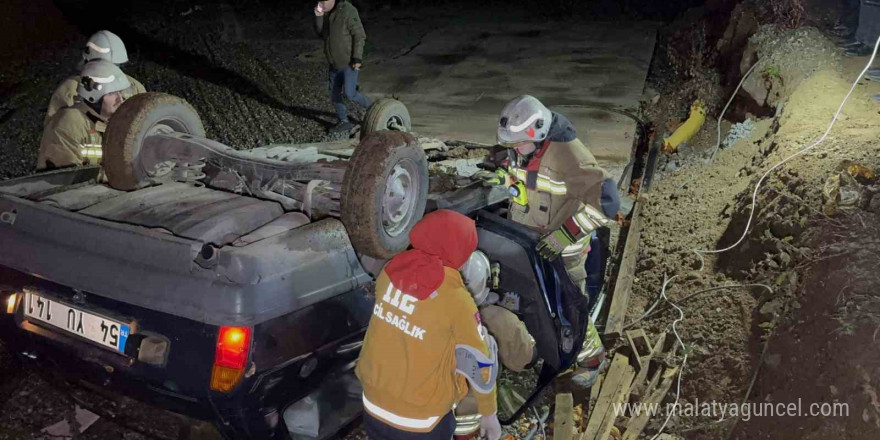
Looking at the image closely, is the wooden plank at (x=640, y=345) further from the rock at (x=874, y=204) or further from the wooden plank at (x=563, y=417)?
the rock at (x=874, y=204)

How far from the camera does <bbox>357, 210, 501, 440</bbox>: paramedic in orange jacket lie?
8.13 feet

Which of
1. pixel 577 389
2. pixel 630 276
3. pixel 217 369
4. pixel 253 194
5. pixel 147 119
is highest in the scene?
pixel 147 119

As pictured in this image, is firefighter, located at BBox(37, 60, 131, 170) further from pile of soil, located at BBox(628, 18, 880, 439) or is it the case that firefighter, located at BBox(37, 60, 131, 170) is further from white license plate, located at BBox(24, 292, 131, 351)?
pile of soil, located at BBox(628, 18, 880, 439)

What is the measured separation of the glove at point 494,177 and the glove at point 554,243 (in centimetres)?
53

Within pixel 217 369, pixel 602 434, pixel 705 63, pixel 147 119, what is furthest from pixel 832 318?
pixel 705 63

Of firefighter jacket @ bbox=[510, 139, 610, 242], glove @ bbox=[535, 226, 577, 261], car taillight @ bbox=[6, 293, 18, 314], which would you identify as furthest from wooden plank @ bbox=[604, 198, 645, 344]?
car taillight @ bbox=[6, 293, 18, 314]

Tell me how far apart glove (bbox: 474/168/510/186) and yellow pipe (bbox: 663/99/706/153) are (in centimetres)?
452

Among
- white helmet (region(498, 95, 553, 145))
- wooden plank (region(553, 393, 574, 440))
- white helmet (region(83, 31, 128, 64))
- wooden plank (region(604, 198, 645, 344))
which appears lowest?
wooden plank (region(553, 393, 574, 440))

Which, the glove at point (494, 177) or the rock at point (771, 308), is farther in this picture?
the rock at point (771, 308)

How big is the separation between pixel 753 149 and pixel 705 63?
3986 mm

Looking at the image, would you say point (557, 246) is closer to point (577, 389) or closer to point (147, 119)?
point (577, 389)

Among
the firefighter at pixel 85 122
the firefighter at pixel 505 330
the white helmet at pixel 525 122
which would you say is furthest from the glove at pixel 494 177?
the firefighter at pixel 85 122

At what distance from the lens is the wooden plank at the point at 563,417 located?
3517 millimetres

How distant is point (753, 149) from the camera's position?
7.30m
